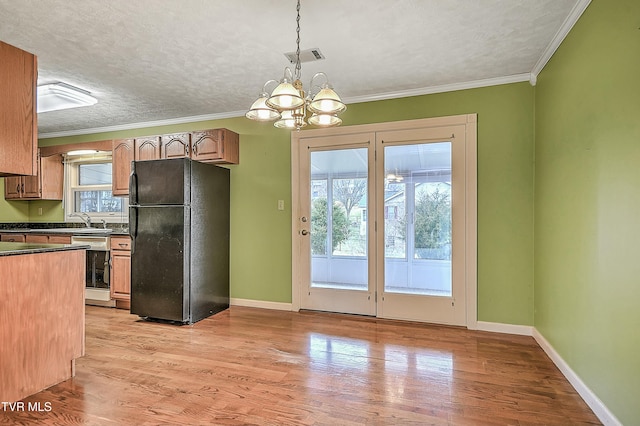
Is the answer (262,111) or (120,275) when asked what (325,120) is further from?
(120,275)

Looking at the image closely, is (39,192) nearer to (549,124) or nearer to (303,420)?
(303,420)

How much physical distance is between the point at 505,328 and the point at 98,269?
4664 mm

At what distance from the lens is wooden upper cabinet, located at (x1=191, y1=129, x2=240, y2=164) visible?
4043 mm

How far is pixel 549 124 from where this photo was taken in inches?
108

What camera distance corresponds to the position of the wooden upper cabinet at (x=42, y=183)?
16.4 ft

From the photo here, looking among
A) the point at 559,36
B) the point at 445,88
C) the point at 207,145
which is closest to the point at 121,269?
the point at 207,145

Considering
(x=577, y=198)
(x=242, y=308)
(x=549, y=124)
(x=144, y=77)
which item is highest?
(x=144, y=77)

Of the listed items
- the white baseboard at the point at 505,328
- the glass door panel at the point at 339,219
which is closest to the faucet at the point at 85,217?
the glass door panel at the point at 339,219

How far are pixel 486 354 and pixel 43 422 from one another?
2980mm

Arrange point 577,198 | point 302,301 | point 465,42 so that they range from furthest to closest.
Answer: point 302,301 → point 465,42 → point 577,198

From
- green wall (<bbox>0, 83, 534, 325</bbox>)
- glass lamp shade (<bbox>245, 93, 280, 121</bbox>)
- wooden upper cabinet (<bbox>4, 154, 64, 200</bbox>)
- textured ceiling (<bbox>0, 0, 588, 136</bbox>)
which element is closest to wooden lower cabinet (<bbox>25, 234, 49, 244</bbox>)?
wooden upper cabinet (<bbox>4, 154, 64, 200</bbox>)

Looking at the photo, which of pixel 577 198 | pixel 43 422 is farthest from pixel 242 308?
pixel 577 198

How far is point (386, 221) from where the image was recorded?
11.9ft

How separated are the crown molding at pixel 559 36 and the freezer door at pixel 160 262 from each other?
11.5ft
